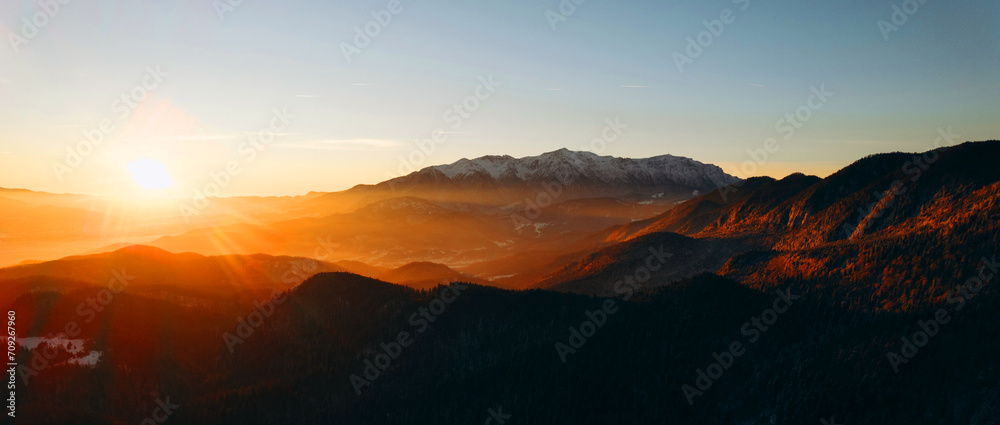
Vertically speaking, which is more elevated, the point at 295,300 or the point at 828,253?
the point at 295,300

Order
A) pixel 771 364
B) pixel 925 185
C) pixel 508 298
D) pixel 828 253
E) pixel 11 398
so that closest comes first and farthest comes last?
pixel 11 398
pixel 771 364
pixel 508 298
pixel 828 253
pixel 925 185

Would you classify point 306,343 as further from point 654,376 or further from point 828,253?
point 828,253

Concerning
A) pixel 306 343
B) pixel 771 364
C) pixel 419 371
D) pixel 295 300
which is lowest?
pixel 771 364

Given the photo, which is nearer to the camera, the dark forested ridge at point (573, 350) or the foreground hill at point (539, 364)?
the foreground hill at point (539, 364)

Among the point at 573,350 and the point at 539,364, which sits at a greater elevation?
the point at 573,350

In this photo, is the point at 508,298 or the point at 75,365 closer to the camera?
the point at 75,365

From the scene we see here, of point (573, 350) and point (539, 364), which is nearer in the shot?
point (539, 364)

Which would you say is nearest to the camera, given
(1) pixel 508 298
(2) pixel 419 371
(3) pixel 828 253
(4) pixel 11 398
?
(4) pixel 11 398

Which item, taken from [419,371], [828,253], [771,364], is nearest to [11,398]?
[419,371]

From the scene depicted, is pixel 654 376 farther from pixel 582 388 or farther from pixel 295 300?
pixel 295 300

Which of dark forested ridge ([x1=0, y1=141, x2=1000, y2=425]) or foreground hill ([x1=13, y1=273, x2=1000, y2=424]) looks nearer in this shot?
foreground hill ([x1=13, y1=273, x2=1000, y2=424])
